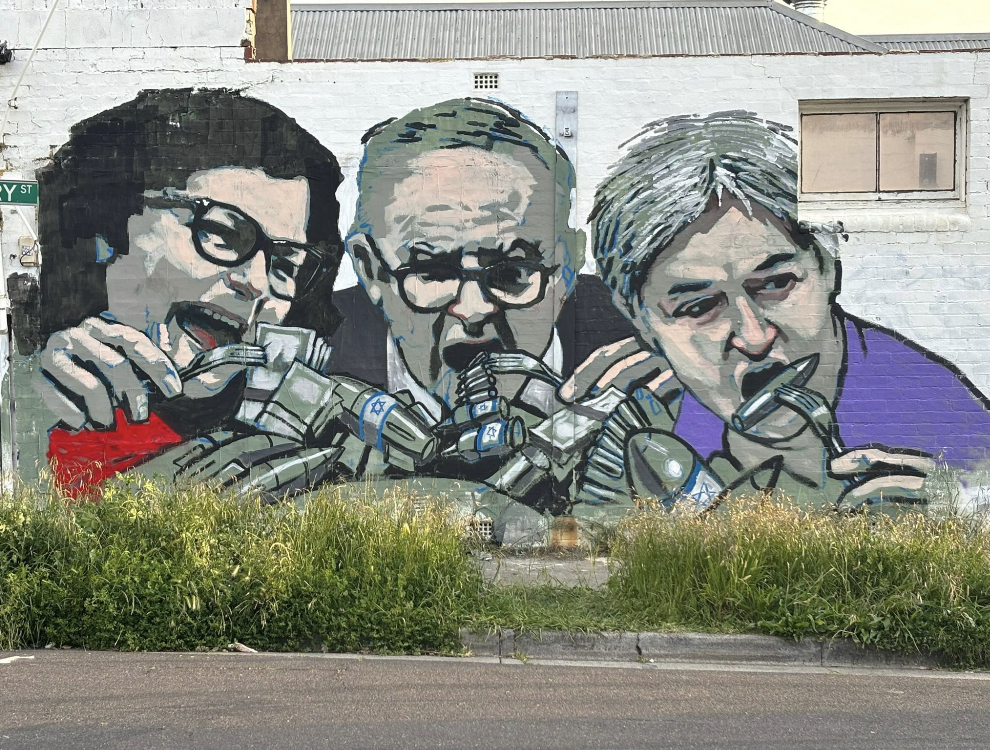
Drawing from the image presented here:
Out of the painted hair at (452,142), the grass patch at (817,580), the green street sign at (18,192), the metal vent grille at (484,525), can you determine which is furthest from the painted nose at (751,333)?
the green street sign at (18,192)

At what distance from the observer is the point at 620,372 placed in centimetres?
893

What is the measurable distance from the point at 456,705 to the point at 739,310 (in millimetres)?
5058

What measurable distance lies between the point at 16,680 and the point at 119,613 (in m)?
0.76

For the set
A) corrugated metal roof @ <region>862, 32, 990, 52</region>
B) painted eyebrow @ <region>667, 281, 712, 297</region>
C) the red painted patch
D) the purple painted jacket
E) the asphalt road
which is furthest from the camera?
corrugated metal roof @ <region>862, 32, 990, 52</region>

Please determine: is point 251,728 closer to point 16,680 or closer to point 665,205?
point 16,680

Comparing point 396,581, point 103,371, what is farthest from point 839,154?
point 103,371

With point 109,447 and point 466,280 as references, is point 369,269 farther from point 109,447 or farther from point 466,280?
point 109,447

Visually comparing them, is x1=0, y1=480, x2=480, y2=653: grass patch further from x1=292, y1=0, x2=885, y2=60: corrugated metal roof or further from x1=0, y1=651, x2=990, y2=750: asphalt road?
x1=292, y1=0, x2=885, y2=60: corrugated metal roof

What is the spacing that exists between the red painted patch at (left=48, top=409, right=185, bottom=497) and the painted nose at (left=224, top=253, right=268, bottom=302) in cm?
143

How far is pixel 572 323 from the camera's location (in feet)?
29.2

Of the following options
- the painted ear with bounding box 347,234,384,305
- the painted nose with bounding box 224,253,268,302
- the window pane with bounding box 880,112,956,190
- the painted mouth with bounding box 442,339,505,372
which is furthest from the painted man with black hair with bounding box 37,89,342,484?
the window pane with bounding box 880,112,956,190

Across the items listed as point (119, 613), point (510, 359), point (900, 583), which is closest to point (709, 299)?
point (510, 359)

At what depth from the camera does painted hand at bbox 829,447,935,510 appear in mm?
8836

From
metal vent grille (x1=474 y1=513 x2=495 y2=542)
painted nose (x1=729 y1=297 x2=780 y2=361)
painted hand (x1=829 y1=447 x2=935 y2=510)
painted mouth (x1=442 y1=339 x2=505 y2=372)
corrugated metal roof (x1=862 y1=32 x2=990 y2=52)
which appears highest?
corrugated metal roof (x1=862 y1=32 x2=990 y2=52)
